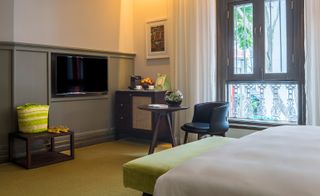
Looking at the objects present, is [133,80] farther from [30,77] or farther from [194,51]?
[30,77]

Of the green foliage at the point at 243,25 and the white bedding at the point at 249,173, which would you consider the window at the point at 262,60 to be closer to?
the green foliage at the point at 243,25

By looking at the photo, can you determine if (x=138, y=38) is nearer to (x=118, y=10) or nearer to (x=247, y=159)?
(x=118, y=10)

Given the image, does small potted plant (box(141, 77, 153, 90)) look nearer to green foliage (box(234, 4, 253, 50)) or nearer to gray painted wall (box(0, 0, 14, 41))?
green foliage (box(234, 4, 253, 50))

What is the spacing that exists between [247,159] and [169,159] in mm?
691

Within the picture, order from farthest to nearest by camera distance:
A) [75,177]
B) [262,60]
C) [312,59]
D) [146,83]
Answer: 1. [146,83]
2. [262,60]
3. [312,59]
4. [75,177]

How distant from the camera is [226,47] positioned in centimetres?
466

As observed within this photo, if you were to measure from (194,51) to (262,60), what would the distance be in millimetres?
1040

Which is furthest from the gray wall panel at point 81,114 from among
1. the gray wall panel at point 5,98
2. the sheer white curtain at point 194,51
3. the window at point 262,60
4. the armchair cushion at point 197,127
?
the window at point 262,60

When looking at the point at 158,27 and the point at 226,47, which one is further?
the point at 158,27

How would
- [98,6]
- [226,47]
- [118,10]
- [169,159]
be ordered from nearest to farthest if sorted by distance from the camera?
[169,159]
[226,47]
[98,6]
[118,10]

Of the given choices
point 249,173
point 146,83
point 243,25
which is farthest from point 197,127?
point 249,173

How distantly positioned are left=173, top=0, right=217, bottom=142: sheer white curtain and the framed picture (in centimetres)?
29

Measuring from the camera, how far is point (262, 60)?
14.2 ft

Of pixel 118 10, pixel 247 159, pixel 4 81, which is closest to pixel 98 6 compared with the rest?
pixel 118 10
